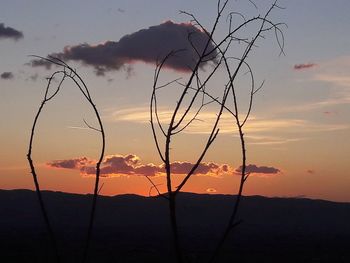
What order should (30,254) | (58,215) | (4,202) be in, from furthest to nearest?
(4,202)
(58,215)
(30,254)

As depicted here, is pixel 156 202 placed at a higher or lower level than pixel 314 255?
higher

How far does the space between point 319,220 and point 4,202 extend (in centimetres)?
7692

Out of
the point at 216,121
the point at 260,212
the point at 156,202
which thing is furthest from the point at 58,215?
the point at 216,121

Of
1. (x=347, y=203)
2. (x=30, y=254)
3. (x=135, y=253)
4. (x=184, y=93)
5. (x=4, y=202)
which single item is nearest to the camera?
(x=184, y=93)

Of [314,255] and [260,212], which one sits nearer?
[314,255]

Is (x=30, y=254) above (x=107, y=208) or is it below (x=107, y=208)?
below

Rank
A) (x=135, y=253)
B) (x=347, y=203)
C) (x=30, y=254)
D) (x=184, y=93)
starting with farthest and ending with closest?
(x=347, y=203)
(x=135, y=253)
(x=30, y=254)
(x=184, y=93)

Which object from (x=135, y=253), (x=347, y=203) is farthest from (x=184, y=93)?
(x=347, y=203)

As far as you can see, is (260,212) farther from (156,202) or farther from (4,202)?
(4,202)

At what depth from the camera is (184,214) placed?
152 metres

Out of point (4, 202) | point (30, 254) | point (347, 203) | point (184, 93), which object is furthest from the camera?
point (347, 203)

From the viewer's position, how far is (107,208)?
478 feet

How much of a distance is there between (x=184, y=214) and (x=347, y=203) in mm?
48944

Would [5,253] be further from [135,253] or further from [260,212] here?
[260,212]
